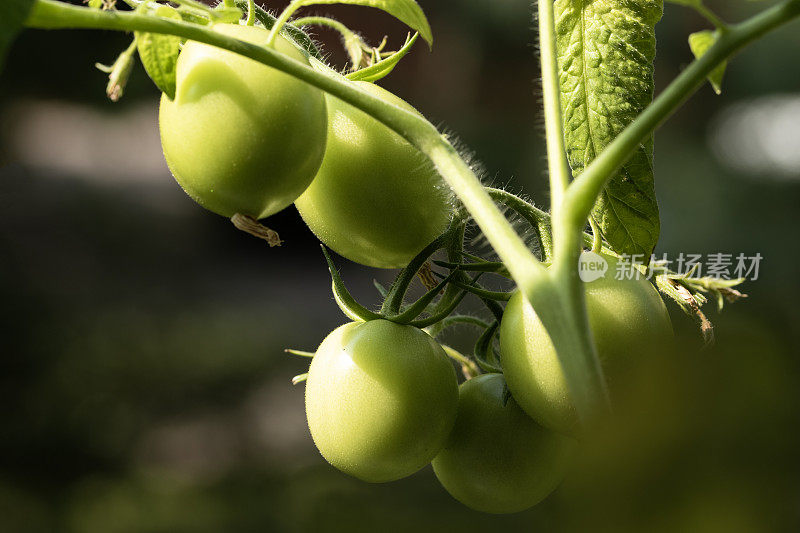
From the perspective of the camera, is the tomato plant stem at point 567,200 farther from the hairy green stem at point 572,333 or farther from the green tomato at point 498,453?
the green tomato at point 498,453

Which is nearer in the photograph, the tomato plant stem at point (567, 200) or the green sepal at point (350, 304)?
the tomato plant stem at point (567, 200)

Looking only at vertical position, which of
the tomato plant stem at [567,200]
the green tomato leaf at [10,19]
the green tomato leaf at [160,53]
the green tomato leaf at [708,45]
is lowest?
the green tomato leaf at [160,53]

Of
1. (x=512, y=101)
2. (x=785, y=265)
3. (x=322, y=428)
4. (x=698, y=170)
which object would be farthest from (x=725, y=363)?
(x=512, y=101)

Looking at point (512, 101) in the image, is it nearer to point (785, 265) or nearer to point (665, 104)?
point (785, 265)

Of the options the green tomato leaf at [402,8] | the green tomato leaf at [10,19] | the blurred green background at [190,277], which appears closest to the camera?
the green tomato leaf at [10,19]

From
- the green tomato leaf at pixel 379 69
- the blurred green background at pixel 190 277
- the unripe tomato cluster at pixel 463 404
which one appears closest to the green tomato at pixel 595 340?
the unripe tomato cluster at pixel 463 404

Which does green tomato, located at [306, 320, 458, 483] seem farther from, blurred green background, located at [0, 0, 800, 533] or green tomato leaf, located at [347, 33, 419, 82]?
blurred green background, located at [0, 0, 800, 533]

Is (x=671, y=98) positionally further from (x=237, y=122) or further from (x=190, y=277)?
(x=190, y=277)

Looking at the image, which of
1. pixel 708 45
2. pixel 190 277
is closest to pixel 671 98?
pixel 708 45

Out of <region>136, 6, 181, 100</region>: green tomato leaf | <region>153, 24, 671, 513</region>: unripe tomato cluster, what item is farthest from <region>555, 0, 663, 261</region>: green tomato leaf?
<region>136, 6, 181, 100</region>: green tomato leaf
